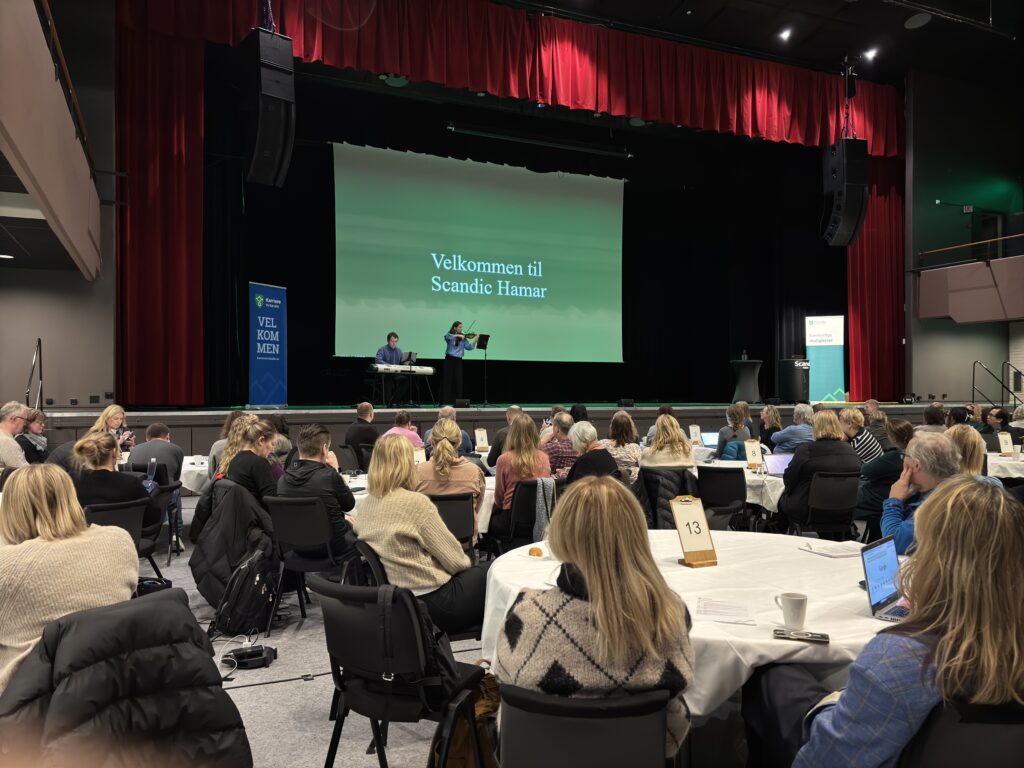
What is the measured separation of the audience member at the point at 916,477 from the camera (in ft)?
9.89

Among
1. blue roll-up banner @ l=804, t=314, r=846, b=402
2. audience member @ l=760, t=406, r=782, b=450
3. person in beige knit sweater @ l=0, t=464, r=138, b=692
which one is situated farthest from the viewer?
blue roll-up banner @ l=804, t=314, r=846, b=402

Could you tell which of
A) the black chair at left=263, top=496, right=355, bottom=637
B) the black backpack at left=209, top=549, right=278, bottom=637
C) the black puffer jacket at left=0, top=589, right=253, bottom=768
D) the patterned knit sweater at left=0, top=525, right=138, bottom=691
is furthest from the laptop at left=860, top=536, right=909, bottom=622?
A: the black backpack at left=209, top=549, right=278, bottom=637

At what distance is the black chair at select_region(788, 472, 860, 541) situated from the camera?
5.28 metres

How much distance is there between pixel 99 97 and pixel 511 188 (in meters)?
6.55

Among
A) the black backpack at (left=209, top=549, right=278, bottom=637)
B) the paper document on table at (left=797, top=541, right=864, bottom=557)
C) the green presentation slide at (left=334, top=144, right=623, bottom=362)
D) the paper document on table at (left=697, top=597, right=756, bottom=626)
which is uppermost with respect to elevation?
the green presentation slide at (left=334, top=144, right=623, bottom=362)

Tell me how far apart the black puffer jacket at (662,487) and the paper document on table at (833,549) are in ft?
7.31

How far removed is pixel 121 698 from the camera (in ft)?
6.11

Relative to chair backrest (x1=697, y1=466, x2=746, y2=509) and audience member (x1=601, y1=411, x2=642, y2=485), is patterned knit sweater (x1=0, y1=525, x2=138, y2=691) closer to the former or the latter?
audience member (x1=601, y1=411, x2=642, y2=485)

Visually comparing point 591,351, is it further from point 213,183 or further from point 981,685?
point 981,685

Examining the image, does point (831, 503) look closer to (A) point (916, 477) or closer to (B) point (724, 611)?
(A) point (916, 477)

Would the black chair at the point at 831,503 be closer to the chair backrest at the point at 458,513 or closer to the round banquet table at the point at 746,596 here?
the round banquet table at the point at 746,596

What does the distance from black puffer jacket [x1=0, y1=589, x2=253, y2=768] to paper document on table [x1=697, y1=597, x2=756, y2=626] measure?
4.39 feet

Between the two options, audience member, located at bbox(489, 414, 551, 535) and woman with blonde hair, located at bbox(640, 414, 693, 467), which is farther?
woman with blonde hair, located at bbox(640, 414, 693, 467)

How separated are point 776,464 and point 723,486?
26.3 inches
